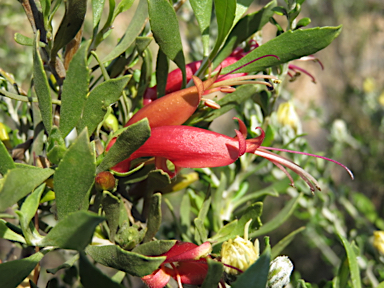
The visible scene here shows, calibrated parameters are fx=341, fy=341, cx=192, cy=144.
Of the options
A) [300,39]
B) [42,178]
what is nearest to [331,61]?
[300,39]

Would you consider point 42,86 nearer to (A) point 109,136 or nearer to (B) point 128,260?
(A) point 109,136

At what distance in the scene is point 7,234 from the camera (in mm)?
429

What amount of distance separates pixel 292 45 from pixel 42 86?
1.11ft

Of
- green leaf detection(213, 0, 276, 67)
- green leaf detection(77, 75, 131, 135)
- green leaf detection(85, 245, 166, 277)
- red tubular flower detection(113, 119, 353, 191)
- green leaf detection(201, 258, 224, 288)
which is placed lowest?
green leaf detection(201, 258, 224, 288)

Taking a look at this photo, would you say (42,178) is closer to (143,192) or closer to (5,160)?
(5,160)

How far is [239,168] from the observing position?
0.80 metres

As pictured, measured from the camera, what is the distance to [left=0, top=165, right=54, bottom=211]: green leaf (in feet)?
1.13

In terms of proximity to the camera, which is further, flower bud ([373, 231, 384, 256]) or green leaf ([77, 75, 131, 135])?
flower bud ([373, 231, 384, 256])

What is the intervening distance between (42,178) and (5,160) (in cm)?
5

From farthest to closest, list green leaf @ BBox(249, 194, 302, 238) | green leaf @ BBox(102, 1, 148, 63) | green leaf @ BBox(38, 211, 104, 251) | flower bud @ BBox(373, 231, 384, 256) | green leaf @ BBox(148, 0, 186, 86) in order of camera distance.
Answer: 1. flower bud @ BBox(373, 231, 384, 256)
2. green leaf @ BBox(249, 194, 302, 238)
3. green leaf @ BBox(102, 1, 148, 63)
4. green leaf @ BBox(148, 0, 186, 86)
5. green leaf @ BBox(38, 211, 104, 251)

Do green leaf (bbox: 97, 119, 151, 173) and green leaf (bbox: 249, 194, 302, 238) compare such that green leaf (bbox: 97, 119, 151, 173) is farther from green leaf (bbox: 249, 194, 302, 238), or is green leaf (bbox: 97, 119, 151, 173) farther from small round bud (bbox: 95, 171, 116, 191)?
green leaf (bbox: 249, 194, 302, 238)

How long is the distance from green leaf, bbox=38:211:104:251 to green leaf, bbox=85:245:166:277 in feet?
0.17

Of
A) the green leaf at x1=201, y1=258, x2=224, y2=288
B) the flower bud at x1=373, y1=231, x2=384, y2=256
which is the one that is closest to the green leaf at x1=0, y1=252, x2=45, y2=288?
the green leaf at x1=201, y1=258, x2=224, y2=288

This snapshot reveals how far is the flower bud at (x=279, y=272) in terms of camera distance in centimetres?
50
